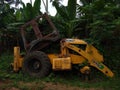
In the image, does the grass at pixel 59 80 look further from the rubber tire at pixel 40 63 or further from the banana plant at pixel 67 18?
the banana plant at pixel 67 18

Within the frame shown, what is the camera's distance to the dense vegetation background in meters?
13.8

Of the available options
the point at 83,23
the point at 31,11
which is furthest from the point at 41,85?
the point at 31,11

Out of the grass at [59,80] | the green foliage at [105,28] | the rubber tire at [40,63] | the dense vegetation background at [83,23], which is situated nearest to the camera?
the grass at [59,80]

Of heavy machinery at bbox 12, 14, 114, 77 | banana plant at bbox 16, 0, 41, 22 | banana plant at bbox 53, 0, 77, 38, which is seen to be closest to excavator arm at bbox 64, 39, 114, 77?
heavy machinery at bbox 12, 14, 114, 77

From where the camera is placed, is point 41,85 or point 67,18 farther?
point 67,18

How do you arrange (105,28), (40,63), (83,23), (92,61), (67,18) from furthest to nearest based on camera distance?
(67,18) → (83,23) → (105,28) → (40,63) → (92,61)

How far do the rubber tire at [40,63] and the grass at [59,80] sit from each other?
21 cm

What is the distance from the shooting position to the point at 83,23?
15.9 m

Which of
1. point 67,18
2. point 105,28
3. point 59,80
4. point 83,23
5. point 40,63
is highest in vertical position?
point 67,18

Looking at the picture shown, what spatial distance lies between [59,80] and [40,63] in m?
0.99

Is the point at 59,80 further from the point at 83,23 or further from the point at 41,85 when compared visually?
the point at 83,23

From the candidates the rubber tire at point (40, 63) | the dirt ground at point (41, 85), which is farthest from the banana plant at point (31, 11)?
the dirt ground at point (41, 85)

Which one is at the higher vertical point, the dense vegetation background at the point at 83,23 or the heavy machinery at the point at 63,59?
the dense vegetation background at the point at 83,23

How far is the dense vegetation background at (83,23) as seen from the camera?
45.4 ft
